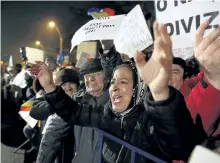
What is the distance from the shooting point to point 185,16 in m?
2.15

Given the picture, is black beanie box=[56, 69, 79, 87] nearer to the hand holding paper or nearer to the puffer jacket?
the puffer jacket

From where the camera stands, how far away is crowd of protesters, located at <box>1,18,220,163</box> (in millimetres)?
1214

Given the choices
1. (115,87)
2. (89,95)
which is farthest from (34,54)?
(115,87)

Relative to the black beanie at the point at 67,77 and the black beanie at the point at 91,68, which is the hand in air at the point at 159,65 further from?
the black beanie at the point at 67,77

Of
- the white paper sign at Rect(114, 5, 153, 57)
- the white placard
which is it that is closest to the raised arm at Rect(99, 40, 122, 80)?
the white placard

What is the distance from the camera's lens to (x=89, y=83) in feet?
8.36

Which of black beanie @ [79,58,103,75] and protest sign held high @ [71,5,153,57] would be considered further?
black beanie @ [79,58,103,75]

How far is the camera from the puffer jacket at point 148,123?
4.05 feet

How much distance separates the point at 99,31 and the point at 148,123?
3.34ft

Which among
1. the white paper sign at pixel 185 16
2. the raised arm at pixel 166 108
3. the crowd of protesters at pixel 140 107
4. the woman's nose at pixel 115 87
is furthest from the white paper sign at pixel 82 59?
the raised arm at pixel 166 108

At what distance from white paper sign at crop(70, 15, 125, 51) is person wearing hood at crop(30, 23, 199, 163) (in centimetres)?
44

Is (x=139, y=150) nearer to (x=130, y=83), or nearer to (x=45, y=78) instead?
(x=130, y=83)

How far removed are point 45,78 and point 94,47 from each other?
193 centimetres

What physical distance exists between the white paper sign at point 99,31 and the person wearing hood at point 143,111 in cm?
44
